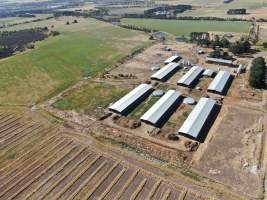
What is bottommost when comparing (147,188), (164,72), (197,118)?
(147,188)

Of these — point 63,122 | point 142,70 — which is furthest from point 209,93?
point 63,122

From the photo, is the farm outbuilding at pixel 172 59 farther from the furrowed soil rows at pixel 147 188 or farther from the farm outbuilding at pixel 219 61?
the furrowed soil rows at pixel 147 188

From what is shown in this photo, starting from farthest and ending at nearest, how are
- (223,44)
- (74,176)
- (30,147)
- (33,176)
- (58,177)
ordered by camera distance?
(223,44) → (30,147) → (33,176) → (74,176) → (58,177)

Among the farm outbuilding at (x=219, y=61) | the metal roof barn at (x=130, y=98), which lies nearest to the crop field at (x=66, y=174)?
the metal roof barn at (x=130, y=98)

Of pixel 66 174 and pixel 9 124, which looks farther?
pixel 9 124

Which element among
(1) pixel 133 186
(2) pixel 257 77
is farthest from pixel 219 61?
(1) pixel 133 186

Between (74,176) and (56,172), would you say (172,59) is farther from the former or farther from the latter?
(56,172)

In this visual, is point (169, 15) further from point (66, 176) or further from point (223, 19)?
point (66, 176)
